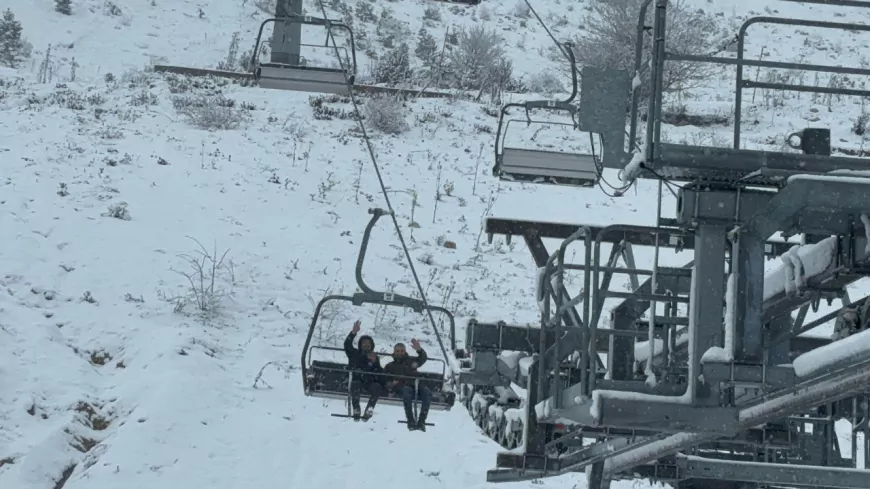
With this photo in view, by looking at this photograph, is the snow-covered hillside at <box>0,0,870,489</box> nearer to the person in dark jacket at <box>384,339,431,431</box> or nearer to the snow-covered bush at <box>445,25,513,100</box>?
the snow-covered bush at <box>445,25,513,100</box>

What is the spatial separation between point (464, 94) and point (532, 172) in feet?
56.8

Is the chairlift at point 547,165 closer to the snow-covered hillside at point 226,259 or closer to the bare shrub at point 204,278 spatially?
the snow-covered hillside at point 226,259

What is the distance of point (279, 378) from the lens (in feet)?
51.9

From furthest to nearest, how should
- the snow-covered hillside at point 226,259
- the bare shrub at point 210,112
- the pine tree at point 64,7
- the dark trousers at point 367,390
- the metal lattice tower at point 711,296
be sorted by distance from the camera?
the pine tree at point 64,7
the bare shrub at point 210,112
the snow-covered hillside at point 226,259
the dark trousers at point 367,390
the metal lattice tower at point 711,296

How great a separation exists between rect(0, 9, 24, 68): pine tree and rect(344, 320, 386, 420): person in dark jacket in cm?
2024

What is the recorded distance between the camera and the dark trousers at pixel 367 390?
36.3ft

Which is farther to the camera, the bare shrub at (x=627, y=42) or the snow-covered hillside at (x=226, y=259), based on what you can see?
the bare shrub at (x=627, y=42)

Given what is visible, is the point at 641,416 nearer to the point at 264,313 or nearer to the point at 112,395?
the point at 112,395

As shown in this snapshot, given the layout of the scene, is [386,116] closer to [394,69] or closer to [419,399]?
[394,69]

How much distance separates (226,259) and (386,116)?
6795mm

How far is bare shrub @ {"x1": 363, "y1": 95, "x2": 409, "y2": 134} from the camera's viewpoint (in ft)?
79.4

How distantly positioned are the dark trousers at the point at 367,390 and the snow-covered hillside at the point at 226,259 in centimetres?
304

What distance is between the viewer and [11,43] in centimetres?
2955

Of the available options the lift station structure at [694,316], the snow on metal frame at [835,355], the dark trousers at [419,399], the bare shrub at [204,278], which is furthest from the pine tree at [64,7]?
the snow on metal frame at [835,355]
